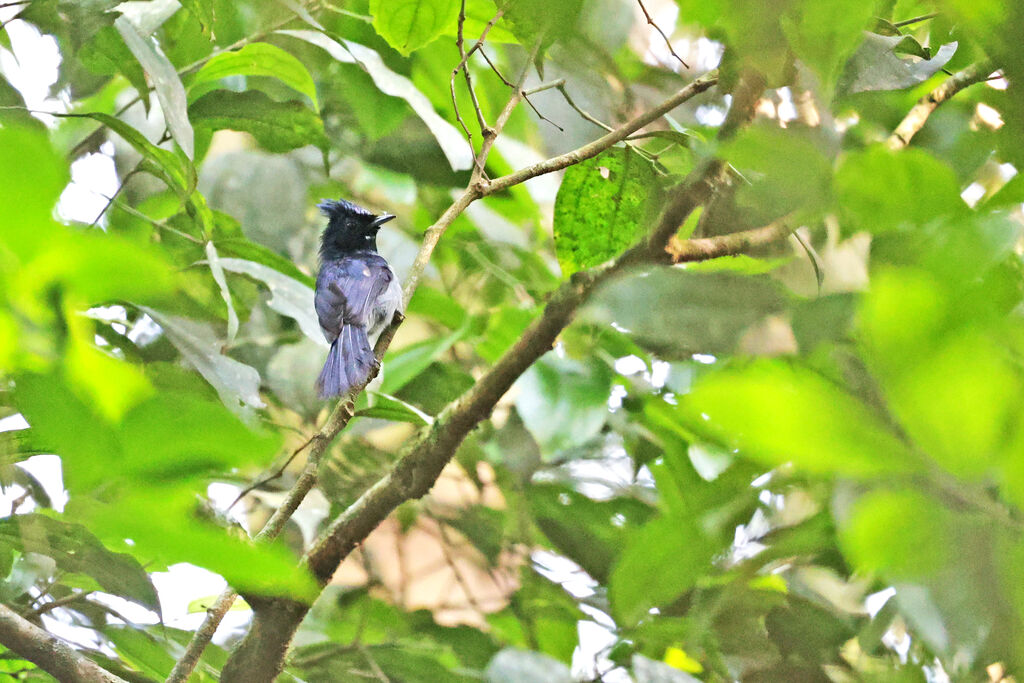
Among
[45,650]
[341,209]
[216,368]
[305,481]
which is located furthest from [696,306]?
[341,209]

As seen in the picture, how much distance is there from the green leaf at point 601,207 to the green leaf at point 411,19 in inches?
10.0

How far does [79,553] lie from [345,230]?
2107 mm

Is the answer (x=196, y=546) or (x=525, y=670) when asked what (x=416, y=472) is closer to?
(x=525, y=670)

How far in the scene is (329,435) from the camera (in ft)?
3.20

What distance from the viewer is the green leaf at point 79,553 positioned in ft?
2.23

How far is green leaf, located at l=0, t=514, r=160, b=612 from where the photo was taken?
0.68 m

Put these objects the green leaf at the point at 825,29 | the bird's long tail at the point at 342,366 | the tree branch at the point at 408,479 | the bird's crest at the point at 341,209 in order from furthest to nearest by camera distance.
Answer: the bird's crest at the point at 341,209
the bird's long tail at the point at 342,366
the tree branch at the point at 408,479
the green leaf at the point at 825,29

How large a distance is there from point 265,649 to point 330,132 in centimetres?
122

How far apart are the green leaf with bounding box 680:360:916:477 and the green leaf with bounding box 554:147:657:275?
0.82 m

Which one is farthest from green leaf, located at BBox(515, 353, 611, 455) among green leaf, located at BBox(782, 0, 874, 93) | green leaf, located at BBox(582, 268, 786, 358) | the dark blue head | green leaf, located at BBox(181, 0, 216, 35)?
the dark blue head

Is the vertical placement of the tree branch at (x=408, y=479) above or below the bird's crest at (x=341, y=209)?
above

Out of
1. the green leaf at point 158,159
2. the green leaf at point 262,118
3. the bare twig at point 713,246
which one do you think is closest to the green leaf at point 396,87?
the green leaf at point 262,118

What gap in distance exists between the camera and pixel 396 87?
4.72 ft

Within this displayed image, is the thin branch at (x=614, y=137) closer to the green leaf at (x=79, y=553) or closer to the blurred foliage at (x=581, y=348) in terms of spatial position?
the blurred foliage at (x=581, y=348)
